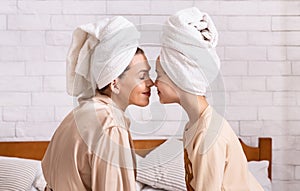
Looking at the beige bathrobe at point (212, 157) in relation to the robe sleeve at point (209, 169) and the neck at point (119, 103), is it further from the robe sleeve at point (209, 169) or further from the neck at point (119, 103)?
the neck at point (119, 103)

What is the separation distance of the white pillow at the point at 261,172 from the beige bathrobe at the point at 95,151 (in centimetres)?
147

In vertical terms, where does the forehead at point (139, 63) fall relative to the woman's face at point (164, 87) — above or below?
above

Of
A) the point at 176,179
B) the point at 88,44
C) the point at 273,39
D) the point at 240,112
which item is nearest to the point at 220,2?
the point at 273,39

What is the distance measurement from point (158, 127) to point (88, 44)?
11.4 inches

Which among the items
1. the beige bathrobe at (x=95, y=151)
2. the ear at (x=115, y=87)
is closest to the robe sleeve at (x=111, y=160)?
the beige bathrobe at (x=95, y=151)

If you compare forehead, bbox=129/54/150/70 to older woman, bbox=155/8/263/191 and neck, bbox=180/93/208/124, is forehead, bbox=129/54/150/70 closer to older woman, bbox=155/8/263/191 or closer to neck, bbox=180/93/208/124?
older woman, bbox=155/8/263/191

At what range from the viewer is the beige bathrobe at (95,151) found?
4.90ft

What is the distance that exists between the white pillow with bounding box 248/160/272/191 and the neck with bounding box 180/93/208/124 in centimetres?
136

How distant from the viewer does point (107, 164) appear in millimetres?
1489

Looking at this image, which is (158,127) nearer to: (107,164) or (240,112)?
(107,164)

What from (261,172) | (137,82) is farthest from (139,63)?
(261,172)

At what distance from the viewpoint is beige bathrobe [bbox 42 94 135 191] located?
58.7 inches

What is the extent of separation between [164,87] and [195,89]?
0.09 metres

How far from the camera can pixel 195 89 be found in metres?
1.55
